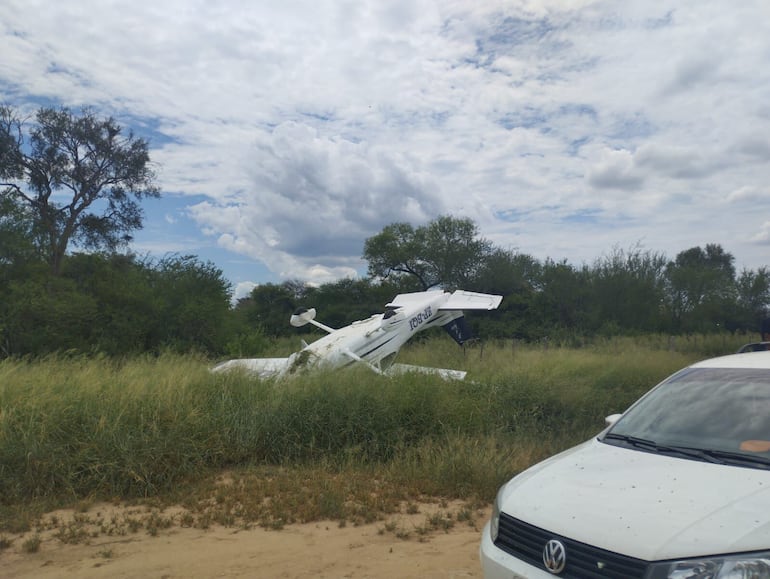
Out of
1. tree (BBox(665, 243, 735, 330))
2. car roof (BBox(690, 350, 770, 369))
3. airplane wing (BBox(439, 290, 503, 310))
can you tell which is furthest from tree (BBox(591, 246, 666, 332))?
car roof (BBox(690, 350, 770, 369))

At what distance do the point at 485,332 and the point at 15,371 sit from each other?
25.8m

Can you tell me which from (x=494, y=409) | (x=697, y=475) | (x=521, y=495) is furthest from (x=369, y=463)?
(x=697, y=475)

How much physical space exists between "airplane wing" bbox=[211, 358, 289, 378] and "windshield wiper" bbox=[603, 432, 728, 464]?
7.11m

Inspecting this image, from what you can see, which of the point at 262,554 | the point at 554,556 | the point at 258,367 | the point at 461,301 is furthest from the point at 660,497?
the point at 461,301

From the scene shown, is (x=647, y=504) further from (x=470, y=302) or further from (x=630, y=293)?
(x=630, y=293)

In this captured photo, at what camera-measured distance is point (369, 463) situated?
7.98 metres

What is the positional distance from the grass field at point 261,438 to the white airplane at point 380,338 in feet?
3.56

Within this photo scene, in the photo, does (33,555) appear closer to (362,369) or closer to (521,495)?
(521,495)

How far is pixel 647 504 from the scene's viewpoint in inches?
119

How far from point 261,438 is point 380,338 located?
7039mm

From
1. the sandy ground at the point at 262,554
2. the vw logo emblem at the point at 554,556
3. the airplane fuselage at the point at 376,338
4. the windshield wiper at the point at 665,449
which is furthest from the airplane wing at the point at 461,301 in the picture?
the vw logo emblem at the point at 554,556

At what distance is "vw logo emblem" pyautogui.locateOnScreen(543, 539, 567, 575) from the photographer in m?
2.96

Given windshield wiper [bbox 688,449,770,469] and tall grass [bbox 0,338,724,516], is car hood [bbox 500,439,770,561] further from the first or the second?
tall grass [bbox 0,338,724,516]

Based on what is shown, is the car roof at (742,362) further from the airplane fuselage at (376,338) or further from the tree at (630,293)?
the tree at (630,293)
